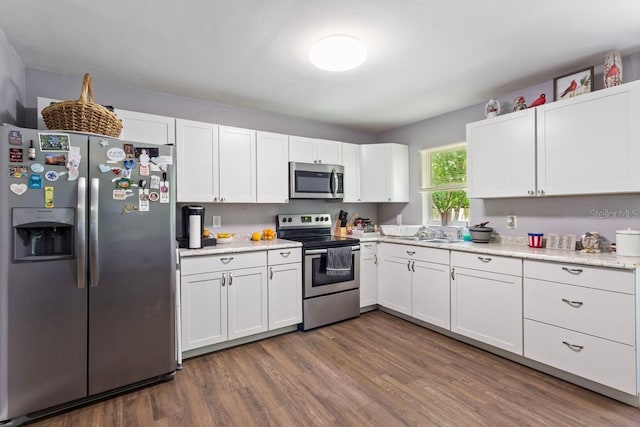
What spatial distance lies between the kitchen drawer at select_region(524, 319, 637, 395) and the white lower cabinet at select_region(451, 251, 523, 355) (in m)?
0.12

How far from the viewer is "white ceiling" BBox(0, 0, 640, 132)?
1.83m

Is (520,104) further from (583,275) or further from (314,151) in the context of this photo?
(314,151)

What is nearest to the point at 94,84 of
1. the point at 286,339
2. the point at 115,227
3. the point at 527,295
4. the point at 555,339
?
the point at 115,227

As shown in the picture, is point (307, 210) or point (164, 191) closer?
point (164, 191)

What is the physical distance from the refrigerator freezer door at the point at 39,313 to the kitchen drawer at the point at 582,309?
10.4ft

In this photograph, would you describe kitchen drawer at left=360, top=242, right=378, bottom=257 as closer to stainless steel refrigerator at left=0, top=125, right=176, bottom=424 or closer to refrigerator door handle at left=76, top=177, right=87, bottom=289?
stainless steel refrigerator at left=0, top=125, right=176, bottom=424

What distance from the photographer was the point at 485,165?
3.07 m

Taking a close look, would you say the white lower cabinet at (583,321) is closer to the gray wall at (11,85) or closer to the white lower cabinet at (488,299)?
the white lower cabinet at (488,299)

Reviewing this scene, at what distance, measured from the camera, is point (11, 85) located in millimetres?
2254

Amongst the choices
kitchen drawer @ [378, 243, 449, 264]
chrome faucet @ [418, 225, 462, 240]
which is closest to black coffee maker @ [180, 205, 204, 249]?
kitchen drawer @ [378, 243, 449, 264]

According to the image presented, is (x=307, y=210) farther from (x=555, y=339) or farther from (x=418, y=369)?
(x=555, y=339)

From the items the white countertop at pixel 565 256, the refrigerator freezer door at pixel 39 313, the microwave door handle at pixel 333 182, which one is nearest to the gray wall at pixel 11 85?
the refrigerator freezer door at pixel 39 313

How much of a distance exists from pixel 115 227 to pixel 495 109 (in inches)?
136

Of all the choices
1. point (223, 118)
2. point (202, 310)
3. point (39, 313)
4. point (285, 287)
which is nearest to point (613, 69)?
point (285, 287)
